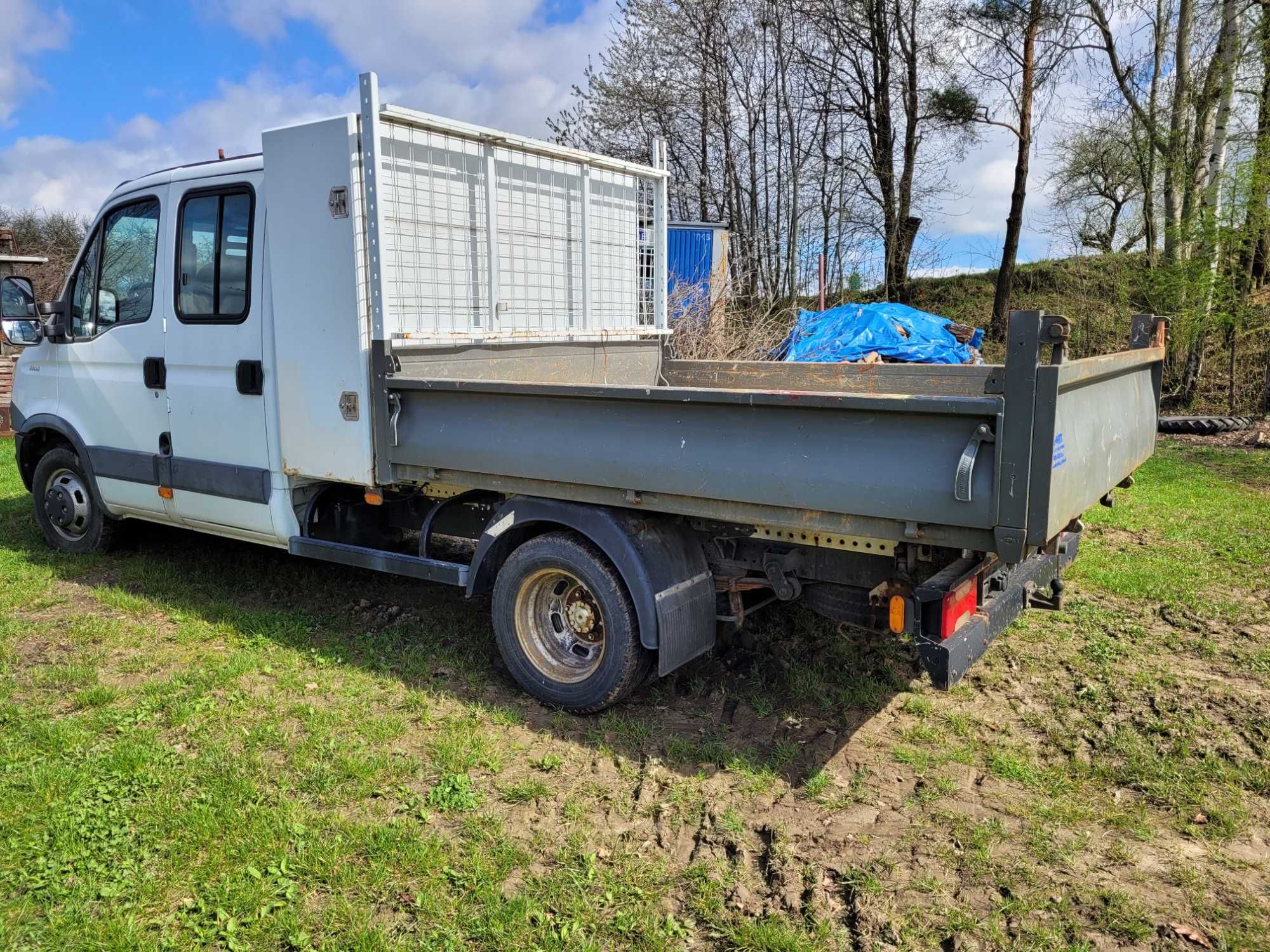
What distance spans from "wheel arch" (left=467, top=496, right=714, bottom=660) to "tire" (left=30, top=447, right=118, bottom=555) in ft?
12.0

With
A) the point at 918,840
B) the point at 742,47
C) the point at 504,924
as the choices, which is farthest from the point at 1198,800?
the point at 742,47

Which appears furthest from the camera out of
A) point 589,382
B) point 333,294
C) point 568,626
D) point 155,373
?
point 589,382

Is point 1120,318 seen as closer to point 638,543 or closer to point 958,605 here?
point 958,605

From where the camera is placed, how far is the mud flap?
3.80 metres

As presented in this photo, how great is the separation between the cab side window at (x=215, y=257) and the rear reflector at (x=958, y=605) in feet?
12.6

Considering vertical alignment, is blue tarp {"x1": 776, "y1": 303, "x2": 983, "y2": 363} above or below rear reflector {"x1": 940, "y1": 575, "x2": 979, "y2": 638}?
above

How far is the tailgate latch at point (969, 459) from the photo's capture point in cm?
293

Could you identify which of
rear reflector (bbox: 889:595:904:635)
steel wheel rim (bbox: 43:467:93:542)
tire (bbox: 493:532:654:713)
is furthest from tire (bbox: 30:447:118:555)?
rear reflector (bbox: 889:595:904:635)

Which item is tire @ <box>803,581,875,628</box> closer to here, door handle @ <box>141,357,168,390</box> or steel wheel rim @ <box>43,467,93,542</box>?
door handle @ <box>141,357,168,390</box>

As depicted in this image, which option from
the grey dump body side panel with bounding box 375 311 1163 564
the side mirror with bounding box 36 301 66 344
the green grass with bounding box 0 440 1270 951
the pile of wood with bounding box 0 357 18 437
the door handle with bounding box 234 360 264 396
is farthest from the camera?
the pile of wood with bounding box 0 357 18 437

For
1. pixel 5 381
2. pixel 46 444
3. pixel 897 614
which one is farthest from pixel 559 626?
pixel 5 381

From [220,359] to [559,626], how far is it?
250 cm

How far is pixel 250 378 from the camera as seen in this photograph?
4.95 m

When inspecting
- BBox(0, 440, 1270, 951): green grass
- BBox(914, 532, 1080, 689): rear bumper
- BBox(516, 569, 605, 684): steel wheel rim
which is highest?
BBox(914, 532, 1080, 689): rear bumper
